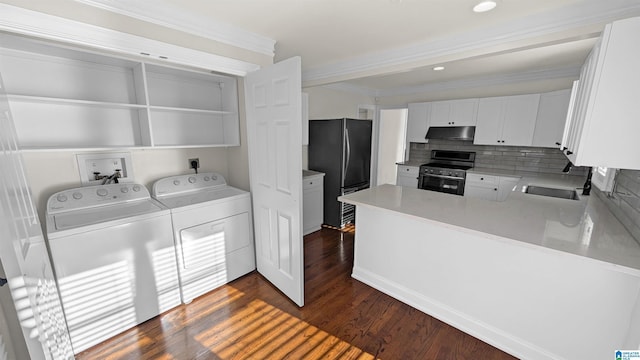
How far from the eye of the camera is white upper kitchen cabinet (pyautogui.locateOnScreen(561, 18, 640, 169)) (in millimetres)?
1116

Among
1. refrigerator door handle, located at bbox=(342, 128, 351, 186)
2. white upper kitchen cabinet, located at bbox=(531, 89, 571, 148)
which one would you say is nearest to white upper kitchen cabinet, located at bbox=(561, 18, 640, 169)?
refrigerator door handle, located at bbox=(342, 128, 351, 186)

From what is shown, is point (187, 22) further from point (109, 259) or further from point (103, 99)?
point (109, 259)

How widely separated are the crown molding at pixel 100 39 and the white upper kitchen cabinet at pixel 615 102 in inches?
91.0

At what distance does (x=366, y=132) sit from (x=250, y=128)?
2.24 m

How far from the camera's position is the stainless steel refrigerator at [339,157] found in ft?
12.3

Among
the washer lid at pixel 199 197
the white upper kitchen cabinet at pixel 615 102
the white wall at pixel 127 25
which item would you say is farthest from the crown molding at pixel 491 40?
the washer lid at pixel 199 197

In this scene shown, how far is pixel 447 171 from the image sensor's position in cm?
416

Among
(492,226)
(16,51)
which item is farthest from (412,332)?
(16,51)

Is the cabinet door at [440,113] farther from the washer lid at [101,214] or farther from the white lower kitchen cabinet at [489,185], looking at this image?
the washer lid at [101,214]

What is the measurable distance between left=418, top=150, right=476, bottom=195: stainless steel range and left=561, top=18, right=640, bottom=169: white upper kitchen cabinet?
2.95 m

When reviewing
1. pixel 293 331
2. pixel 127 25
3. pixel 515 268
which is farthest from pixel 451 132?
pixel 127 25

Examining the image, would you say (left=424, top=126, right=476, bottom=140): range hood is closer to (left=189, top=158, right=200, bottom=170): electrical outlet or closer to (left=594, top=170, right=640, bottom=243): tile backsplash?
(left=594, top=170, right=640, bottom=243): tile backsplash

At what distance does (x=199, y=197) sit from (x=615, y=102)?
279 cm

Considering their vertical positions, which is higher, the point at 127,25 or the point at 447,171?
the point at 127,25
